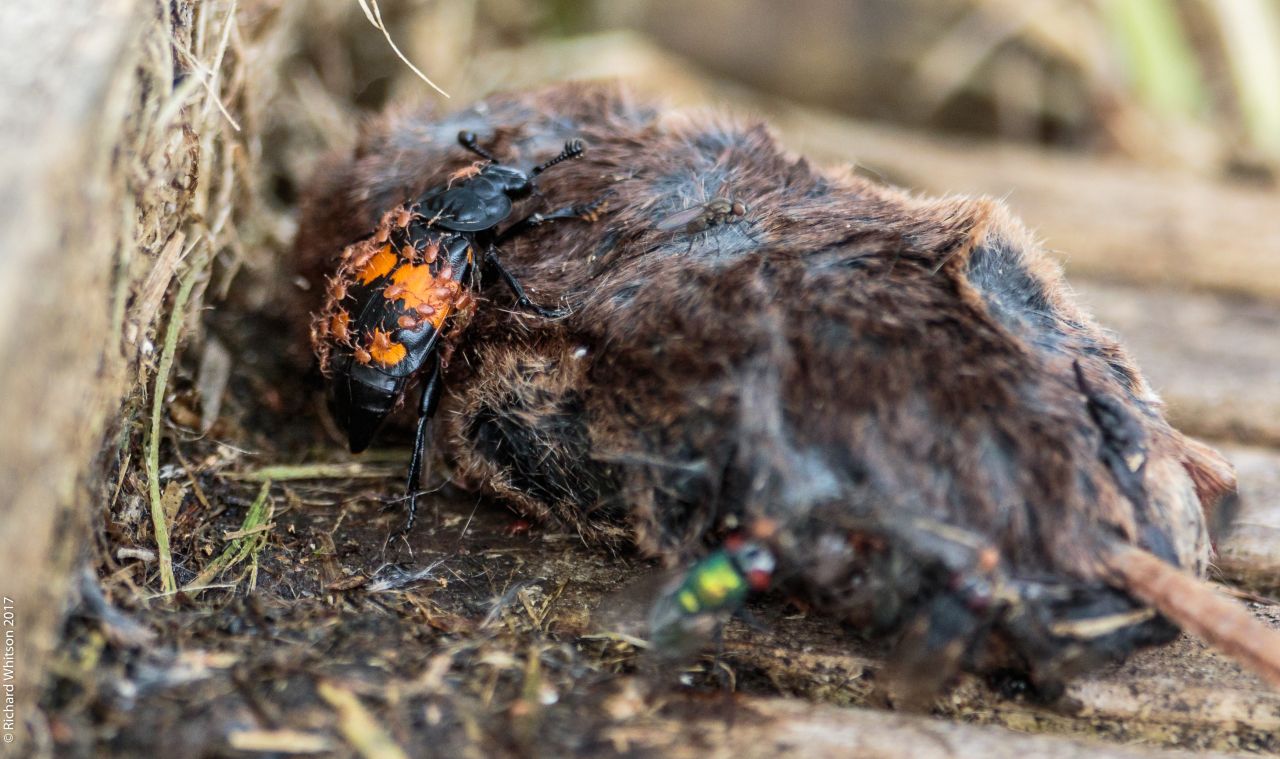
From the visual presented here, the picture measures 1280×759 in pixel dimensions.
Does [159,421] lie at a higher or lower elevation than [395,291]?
lower

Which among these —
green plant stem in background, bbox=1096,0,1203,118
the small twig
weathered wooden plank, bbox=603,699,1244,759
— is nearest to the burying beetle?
the small twig

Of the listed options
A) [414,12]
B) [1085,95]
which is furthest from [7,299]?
[1085,95]

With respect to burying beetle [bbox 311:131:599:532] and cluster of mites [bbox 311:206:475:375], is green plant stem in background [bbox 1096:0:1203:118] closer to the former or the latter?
burying beetle [bbox 311:131:599:532]

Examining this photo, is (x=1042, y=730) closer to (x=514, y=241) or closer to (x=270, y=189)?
(x=514, y=241)

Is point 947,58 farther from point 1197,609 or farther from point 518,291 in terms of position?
point 1197,609

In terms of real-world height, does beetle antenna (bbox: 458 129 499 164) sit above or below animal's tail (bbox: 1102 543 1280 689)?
above

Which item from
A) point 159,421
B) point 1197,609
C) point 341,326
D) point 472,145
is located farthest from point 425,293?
point 1197,609

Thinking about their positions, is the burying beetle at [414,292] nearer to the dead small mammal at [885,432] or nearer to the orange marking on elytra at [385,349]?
the orange marking on elytra at [385,349]
